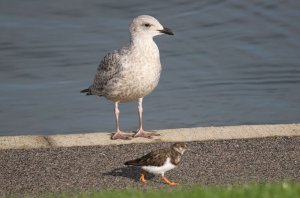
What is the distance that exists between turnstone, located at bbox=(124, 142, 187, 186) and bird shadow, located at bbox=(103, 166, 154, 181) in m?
0.31

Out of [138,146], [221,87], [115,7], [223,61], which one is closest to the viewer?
[138,146]

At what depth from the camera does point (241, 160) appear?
41.9 ft

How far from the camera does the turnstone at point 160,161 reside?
11.9 meters

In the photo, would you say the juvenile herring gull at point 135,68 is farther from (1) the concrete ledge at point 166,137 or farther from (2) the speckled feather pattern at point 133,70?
(1) the concrete ledge at point 166,137

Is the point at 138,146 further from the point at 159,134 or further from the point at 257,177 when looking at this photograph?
the point at 257,177

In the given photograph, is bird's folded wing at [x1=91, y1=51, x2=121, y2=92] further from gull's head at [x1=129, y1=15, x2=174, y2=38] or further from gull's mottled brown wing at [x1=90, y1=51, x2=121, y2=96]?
gull's head at [x1=129, y1=15, x2=174, y2=38]

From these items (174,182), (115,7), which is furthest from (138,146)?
(115,7)

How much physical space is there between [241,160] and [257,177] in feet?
2.04

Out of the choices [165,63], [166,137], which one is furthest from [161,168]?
[165,63]

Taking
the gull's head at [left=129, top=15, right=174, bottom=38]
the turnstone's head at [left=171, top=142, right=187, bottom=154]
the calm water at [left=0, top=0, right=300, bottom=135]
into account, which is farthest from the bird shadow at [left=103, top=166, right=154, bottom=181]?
the calm water at [left=0, top=0, right=300, bottom=135]

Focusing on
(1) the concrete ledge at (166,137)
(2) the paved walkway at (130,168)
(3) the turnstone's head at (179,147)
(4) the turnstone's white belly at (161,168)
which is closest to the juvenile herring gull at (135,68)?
(1) the concrete ledge at (166,137)

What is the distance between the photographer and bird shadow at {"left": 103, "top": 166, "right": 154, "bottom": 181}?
1234 centimetres

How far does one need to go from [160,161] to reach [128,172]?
0.74 m

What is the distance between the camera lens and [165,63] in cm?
2012
